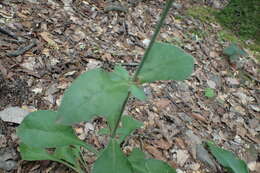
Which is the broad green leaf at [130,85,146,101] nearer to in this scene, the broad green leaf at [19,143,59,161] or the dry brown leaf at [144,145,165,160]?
the broad green leaf at [19,143,59,161]

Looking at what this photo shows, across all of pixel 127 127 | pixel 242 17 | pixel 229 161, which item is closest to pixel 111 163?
pixel 127 127

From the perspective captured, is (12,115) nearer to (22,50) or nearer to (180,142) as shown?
(22,50)

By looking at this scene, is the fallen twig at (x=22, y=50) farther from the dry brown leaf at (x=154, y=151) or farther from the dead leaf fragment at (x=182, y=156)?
the dead leaf fragment at (x=182, y=156)

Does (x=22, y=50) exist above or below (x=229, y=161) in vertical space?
above

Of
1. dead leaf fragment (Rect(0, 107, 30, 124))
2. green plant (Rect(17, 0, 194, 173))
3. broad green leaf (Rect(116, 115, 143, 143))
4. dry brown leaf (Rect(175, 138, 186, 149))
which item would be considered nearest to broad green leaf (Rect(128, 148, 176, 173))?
green plant (Rect(17, 0, 194, 173))

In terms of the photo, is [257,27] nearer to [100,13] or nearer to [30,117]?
[100,13]

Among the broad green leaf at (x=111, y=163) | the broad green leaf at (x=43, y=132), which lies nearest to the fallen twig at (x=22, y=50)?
the broad green leaf at (x=43, y=132)

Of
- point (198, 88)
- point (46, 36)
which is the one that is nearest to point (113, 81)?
point (46, 36)
